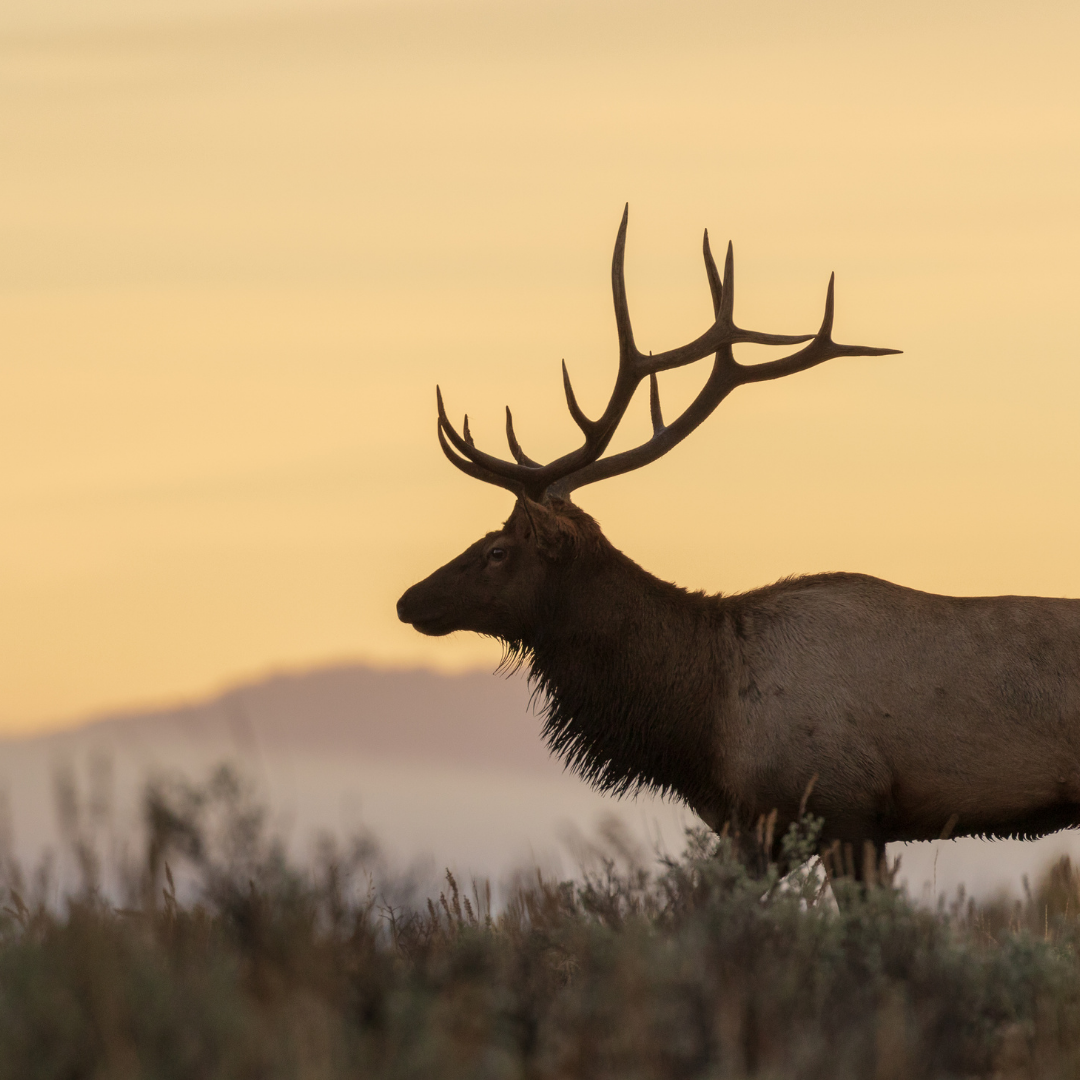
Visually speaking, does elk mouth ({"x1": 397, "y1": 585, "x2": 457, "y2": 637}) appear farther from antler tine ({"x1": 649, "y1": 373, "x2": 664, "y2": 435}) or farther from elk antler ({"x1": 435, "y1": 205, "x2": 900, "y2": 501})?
antler tine ({"x1": 649, "y1": 373, "x2": 664, "y2": 435})

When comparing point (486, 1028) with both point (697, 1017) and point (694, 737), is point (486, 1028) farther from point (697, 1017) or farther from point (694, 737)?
point (694, 737)

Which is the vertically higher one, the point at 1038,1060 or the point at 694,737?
the point at 694,737

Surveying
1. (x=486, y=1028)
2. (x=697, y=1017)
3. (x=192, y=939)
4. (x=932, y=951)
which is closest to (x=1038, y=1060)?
(x=932, y=951)

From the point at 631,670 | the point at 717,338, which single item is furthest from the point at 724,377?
the point at 631,670

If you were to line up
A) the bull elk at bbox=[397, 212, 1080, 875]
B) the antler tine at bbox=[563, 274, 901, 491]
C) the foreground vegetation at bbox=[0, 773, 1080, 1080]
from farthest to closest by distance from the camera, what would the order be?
1. the antler tine at bbox=[563, 274, 901, 491]
2. the bull elk at bbox=[397, 212, 1080, 875]
3. the foreground vegetation at bbox=[0, 773, 1080, 1080]

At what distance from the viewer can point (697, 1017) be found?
14.4 ft

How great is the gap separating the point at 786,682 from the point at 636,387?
204cm

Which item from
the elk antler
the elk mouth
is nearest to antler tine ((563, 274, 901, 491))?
the elk antler

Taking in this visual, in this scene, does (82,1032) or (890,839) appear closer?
(82,1032)

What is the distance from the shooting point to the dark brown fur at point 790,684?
7.46 m

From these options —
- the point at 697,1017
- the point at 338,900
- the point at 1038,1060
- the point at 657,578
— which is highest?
the point at 657,578

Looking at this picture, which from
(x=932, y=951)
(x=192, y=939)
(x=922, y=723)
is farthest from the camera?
(x=922, y=723)

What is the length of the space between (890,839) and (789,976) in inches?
130

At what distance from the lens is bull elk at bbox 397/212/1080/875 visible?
746 centimetres
